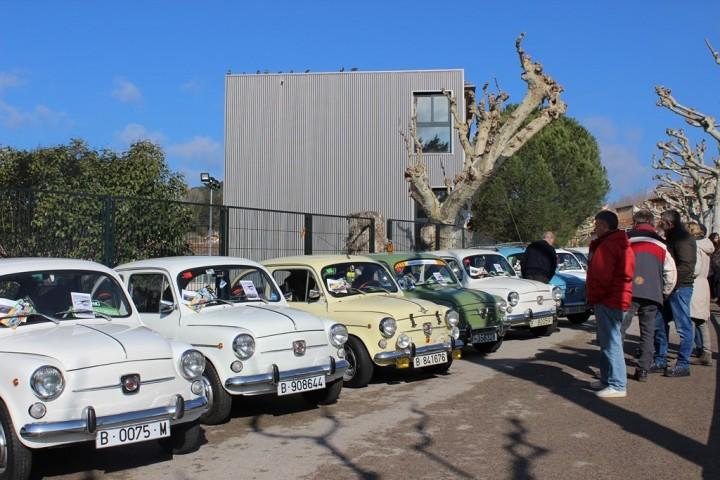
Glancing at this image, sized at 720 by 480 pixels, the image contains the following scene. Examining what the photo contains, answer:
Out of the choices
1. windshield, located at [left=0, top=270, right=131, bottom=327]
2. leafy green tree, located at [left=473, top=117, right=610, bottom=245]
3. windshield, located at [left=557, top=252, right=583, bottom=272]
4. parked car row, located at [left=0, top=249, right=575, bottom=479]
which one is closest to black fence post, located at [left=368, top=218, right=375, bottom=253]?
windshield, located at [left=557, top=252, right=583, bottom=272]

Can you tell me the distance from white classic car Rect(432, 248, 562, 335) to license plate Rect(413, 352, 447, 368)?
123 inches

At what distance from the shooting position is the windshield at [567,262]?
56.7 feet

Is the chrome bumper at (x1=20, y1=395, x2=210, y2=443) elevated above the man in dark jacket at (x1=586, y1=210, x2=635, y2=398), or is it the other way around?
the man in dark jacket at (x1=586, y1=210, x2=635, y2=398)

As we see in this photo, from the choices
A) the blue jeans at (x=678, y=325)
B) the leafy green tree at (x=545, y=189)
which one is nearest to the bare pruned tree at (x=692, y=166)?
the leafy green tree at (x=545, y=189)

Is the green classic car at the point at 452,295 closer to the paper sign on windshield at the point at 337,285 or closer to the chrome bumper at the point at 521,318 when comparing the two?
the chrome bumper at the point at 521,318

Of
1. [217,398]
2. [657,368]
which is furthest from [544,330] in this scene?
[217,398]

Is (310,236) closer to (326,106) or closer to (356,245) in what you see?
(356,245)

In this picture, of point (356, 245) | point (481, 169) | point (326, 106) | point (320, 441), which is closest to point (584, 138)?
point (326, 106)

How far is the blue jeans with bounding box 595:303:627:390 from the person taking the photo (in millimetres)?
8219

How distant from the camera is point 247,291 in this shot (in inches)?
345

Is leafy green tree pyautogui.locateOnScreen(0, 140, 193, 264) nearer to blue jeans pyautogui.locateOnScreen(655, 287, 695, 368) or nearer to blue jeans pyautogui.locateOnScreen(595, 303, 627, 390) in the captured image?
blue jeans pyautogui.locateOnScreen(595, 303, 627, 390)

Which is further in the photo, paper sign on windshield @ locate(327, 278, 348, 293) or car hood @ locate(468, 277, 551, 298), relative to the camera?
car hood @ locate(468, 277, 551, 298)

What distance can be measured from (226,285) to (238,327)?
1.22m

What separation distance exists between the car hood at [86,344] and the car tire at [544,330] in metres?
9.35
